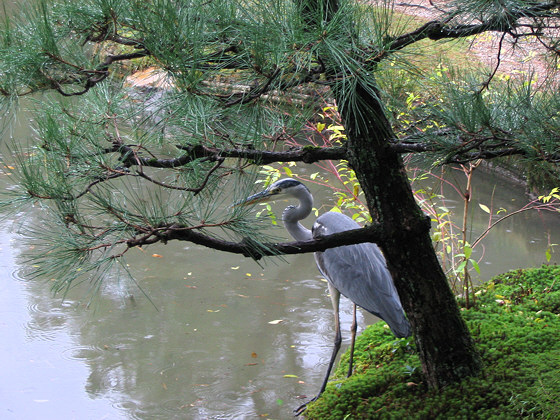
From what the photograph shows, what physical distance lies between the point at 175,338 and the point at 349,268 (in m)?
1.07

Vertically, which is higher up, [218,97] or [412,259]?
[218,97]

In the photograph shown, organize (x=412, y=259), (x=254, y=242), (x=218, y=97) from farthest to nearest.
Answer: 1. (x=412, y=259)
2. (x=254, y=242)
3. (x=218, y=97)

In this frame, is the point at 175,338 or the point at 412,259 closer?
the point at 412,259

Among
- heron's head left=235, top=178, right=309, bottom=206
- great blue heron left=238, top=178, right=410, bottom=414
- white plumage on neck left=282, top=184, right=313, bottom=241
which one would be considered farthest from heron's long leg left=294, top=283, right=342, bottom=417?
heron's head left=235, top=178, right=309, bottom=206

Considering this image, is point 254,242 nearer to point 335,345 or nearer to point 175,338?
point 335,345

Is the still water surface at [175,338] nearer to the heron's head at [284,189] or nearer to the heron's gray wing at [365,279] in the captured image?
the heron's gray wing at [365,279]

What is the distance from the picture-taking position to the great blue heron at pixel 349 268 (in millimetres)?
2613

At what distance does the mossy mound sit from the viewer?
1883 millimetres

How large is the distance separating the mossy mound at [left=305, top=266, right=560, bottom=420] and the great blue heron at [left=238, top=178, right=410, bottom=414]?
12 cm

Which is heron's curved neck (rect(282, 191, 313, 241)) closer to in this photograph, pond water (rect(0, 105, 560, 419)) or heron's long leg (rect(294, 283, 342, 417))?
heron's long leg (rect(294, 283, 342, 417))

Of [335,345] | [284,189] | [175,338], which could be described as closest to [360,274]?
[335,345]

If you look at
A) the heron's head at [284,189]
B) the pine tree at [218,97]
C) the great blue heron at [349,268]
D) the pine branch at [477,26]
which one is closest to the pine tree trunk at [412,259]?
the pine tree at [218,97]

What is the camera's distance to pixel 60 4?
1506 mm

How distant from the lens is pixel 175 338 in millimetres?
3273
